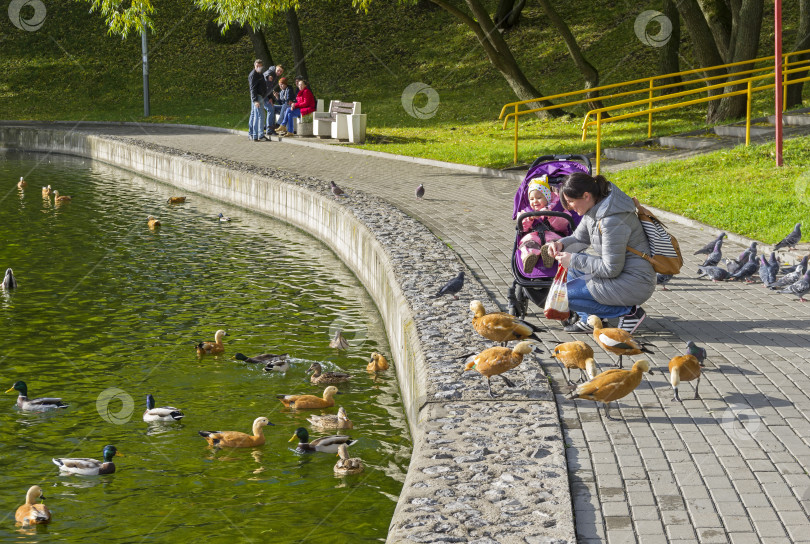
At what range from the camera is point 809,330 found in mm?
8914

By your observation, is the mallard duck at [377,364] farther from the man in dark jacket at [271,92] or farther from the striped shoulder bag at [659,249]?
the man in dark jacket at [271,92]

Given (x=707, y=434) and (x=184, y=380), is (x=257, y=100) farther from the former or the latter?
(x=707, y=434)

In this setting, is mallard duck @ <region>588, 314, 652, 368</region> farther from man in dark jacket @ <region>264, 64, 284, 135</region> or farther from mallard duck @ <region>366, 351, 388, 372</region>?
man in dark jacket @ <region>264, 64, 284, 135</region>

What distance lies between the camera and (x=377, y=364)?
9852 millimetres

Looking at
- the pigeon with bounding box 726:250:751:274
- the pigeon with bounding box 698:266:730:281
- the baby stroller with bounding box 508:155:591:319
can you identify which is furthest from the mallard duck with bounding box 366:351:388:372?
the pigeon with bounding box 726:250:751:274

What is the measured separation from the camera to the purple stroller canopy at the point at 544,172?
9.94m

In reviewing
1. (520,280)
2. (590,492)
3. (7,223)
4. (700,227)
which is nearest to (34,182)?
(7,223)

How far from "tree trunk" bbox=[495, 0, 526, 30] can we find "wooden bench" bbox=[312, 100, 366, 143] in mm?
13392

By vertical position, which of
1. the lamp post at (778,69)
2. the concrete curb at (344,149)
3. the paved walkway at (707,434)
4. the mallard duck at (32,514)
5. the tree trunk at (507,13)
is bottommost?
the mallard duck at (32,514)

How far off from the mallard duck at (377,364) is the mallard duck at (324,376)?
0.27 metres

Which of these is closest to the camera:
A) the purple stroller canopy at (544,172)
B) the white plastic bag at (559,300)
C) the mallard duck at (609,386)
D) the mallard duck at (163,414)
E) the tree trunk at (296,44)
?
the mallard duck at (609,386)

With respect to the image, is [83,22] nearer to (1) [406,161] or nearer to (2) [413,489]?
(1) [406,161]

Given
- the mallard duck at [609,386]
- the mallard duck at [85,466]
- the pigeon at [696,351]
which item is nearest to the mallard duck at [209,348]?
the mallard duck at [85,466]

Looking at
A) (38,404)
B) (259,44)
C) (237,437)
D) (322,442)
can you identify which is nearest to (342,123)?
(259,44)
